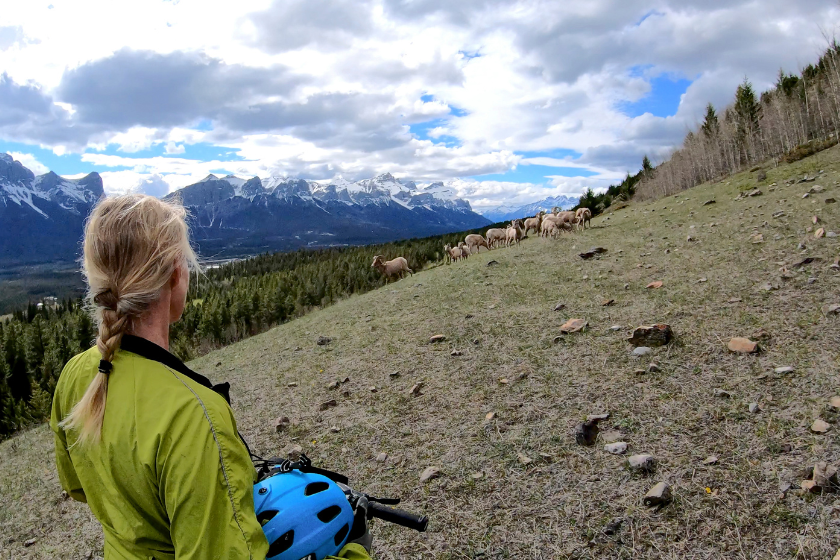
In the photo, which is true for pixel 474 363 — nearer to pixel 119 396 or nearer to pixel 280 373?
pixel 280 373

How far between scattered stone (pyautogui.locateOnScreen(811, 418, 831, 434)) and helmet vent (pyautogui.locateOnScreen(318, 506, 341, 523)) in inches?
177

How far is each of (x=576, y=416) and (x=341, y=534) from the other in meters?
4.11

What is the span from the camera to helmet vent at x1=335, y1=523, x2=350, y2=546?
7.00ft

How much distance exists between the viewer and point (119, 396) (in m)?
1.77

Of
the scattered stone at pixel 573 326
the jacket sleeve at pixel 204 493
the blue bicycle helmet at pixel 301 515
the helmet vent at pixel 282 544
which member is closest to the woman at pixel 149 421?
the jacket sleeve at pixel 204 493

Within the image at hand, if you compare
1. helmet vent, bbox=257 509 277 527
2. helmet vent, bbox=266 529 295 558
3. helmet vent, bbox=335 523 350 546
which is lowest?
helmet vent, bbox=335 523 350 546

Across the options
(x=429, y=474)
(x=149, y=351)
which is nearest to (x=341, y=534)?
(x=149, y=351)

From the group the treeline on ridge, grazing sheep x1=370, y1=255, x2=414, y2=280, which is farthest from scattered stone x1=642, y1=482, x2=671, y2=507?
grazing sheep x1=370, y1=255, x2=414, y2=280

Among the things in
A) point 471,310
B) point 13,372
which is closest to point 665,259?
point 471,310

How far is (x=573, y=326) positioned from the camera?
27.3ft

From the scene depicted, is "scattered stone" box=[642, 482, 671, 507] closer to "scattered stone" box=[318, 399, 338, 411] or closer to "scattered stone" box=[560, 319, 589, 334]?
"scattered stone" box=[560, 319, 589, 334]

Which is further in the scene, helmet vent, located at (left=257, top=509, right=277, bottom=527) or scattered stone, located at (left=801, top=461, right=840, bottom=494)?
scattered stone, located at (left=801, top=461, right=840, bottom=494)

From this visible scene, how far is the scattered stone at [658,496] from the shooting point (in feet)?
13.1

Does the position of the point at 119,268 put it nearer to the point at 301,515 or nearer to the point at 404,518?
the point at 301,515
